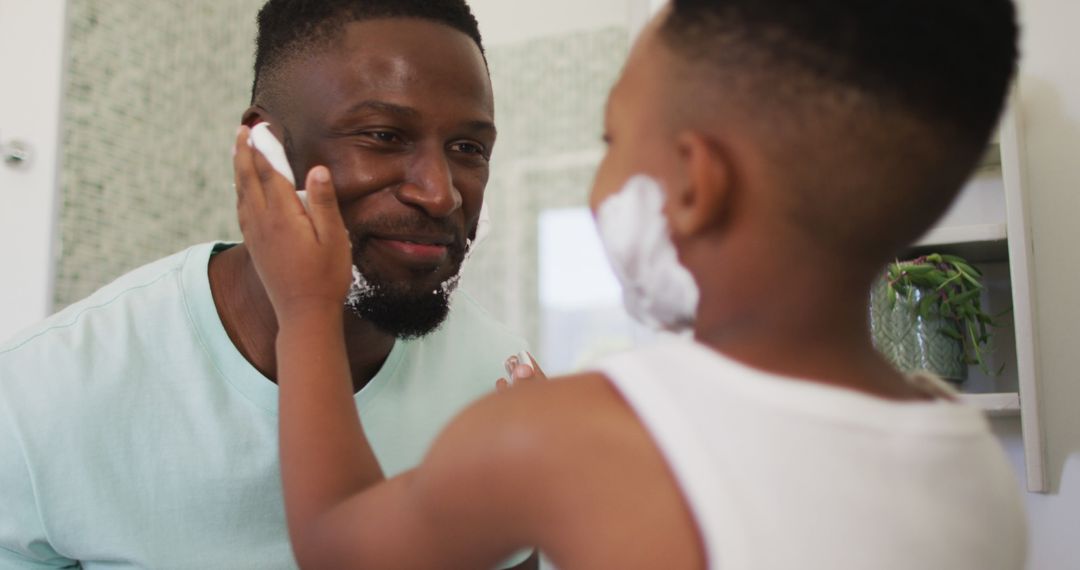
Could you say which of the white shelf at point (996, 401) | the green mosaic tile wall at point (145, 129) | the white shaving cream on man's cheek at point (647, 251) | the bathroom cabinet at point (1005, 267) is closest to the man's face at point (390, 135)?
the white shaving cream on man's cheek at point (647, 251)

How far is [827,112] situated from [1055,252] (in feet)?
3.95

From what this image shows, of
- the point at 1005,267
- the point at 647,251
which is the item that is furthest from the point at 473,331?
the point at 1005,267

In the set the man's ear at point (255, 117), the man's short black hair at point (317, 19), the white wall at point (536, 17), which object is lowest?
the man's ear at point (255, 117)

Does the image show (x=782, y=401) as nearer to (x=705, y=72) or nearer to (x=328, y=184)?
(x=705, y=72)

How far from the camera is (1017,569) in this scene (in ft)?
1.61

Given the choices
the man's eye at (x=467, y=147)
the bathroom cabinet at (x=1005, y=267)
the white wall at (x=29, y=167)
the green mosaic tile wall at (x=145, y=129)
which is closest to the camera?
the man's eye at (x=467, y=147)

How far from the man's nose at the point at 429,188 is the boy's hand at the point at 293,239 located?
156mm

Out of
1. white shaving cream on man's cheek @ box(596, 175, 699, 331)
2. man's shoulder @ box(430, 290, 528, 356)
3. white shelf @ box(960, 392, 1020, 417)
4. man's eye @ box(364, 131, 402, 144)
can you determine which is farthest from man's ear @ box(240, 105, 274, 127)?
white shelf @ box(960, 392, 1020, 417)

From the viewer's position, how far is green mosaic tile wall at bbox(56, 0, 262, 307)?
1979 millimetres

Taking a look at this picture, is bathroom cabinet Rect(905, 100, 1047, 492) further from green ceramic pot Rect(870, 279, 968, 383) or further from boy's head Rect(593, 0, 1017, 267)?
boy's head Rect(593, 0, 1017, 267)

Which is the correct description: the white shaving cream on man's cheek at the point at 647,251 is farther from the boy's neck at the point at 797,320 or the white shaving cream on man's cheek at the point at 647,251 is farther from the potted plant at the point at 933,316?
the potted plant at the point at 933,316

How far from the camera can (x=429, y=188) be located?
0.85 metres

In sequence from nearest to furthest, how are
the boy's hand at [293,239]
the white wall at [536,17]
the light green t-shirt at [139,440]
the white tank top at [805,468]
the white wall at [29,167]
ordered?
the white tank top at [805,468] → the boy's hand at [293,239] → the light green t-shirt at [139,440] → the white wall at [29,167] → the white wall at [536,17]

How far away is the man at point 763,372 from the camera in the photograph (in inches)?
16.6
